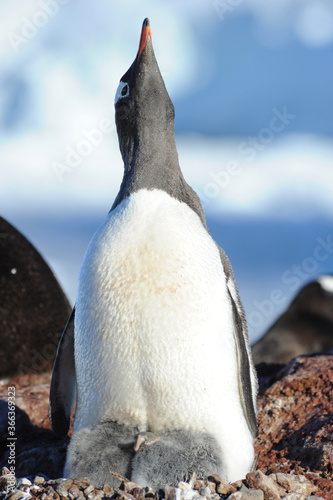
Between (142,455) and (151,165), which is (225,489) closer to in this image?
(142,455)

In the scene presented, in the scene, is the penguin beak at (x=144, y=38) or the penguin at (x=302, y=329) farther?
the penguin at (x=302, y=329)

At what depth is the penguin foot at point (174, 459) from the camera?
2672 mm

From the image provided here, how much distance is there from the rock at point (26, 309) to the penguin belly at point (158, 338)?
294 cm

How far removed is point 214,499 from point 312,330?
290 inches

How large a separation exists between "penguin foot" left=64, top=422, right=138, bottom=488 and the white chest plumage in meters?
0.06

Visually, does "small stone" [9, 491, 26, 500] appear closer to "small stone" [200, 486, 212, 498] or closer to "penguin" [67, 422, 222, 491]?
"penguin" [67, 422, 222, 491]

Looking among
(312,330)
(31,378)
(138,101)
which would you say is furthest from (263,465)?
(312,330)

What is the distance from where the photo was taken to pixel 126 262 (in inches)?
111

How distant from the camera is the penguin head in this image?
318 cm

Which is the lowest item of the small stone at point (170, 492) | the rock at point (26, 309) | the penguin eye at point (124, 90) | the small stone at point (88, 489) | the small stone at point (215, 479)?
the small stone at point (88, 489)

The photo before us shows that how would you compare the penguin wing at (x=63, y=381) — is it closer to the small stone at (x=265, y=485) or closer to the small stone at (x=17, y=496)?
the small stone at (x=17, y=496)
